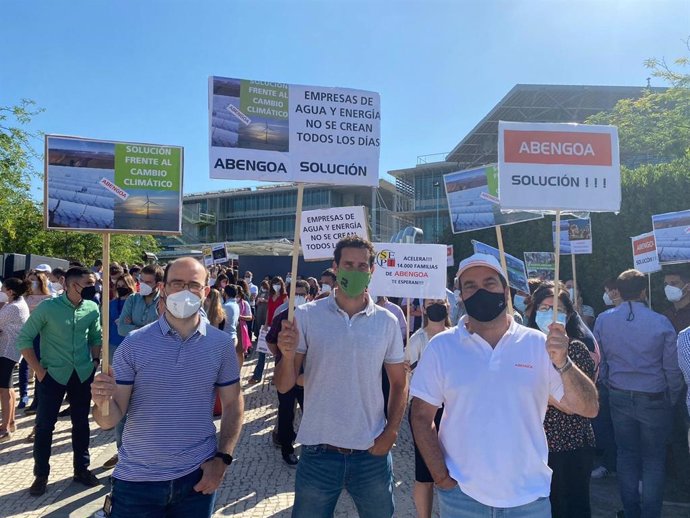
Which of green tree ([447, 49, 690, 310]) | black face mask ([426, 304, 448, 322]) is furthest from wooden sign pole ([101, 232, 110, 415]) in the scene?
green tree ([447, 49, 690, 310])

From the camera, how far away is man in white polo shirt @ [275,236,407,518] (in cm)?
285

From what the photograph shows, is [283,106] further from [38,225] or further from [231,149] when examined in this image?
[38,225]

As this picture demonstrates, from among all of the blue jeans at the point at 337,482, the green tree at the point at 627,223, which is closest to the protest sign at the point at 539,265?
the green tree at the point at 627,223

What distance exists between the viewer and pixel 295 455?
5977 mm

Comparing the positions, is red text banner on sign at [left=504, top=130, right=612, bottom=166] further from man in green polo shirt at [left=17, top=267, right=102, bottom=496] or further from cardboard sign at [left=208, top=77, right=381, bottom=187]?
man in green polo shirt at [left=17, top=267, right=102, bottom=496]

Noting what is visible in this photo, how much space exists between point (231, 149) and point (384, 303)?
12.6 ft

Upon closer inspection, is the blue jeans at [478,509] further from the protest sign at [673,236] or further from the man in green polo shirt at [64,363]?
the protest sign at [673,236]

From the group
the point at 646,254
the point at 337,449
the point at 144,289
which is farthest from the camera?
the point at 646,254

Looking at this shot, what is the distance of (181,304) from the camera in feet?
8.54

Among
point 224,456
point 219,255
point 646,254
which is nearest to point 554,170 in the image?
point 224,456

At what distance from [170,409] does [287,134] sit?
1.91 meters

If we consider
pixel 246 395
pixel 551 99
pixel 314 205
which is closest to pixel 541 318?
pixel 246 395

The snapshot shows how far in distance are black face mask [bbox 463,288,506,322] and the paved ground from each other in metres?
2.72

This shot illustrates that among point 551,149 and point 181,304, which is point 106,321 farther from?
point 551,149
